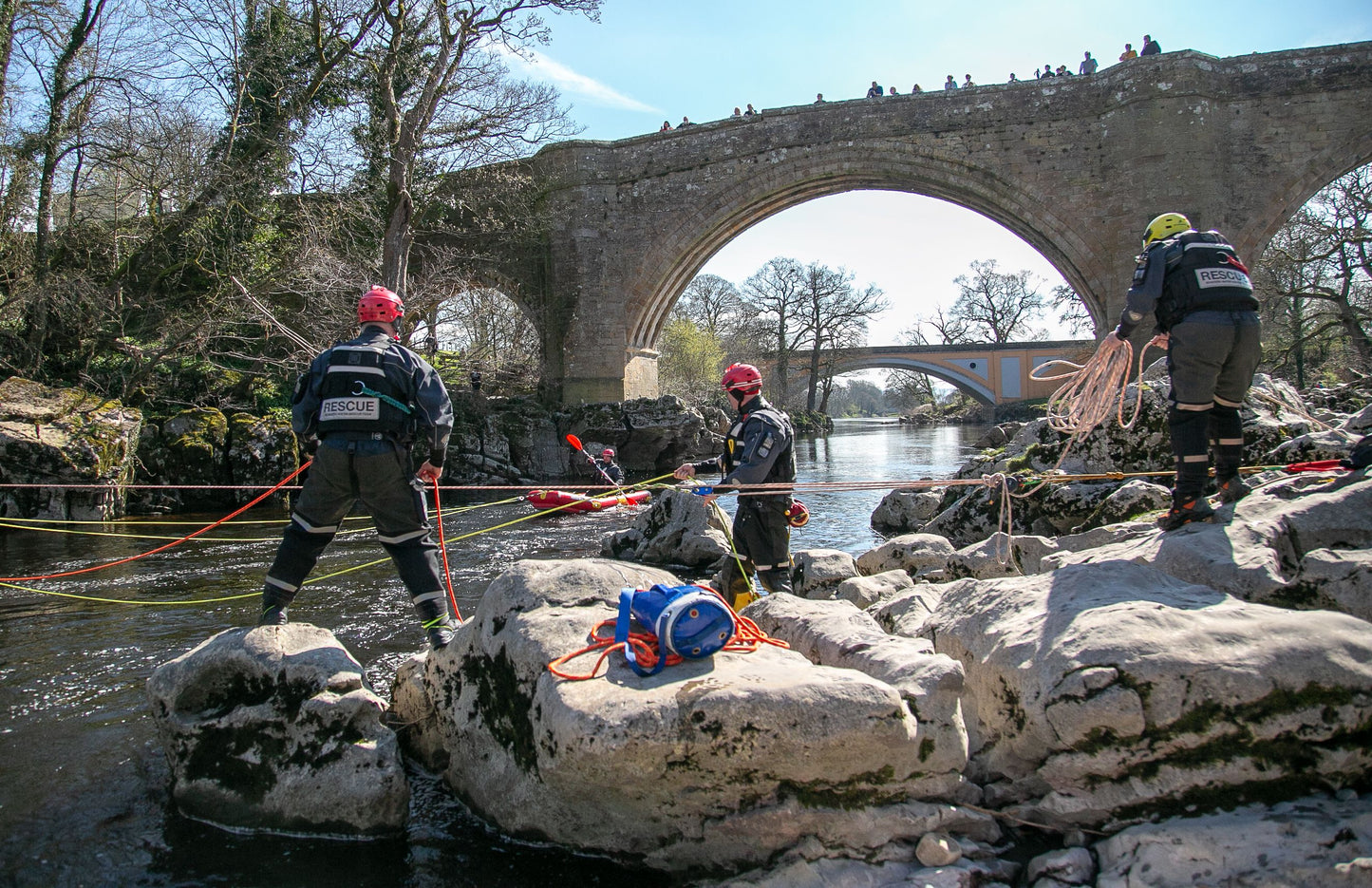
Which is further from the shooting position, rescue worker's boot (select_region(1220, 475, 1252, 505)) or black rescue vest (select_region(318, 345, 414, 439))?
rescue worker's boot (select_region(1220, 475, 1252, 505))

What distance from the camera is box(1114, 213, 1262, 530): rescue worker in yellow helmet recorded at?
3.83m

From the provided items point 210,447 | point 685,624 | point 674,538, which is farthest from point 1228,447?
point 210,447

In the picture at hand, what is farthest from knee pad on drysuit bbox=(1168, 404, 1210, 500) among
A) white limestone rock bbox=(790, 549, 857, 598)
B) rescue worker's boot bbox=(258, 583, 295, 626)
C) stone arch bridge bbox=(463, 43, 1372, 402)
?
stone arch bridge bbox=(463, 43, 1372, 402)

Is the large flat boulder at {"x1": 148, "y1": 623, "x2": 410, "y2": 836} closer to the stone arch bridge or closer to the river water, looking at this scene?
the river water

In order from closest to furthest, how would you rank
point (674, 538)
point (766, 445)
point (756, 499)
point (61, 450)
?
point (766, 445) → point (756, 499) → point (674, 538) → point (61, 450)

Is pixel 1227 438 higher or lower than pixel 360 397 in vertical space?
lower

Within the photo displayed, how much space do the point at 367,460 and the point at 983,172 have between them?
61.1ft

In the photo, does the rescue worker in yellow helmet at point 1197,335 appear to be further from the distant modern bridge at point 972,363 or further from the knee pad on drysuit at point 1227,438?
the distant modern bridge at point 972,363

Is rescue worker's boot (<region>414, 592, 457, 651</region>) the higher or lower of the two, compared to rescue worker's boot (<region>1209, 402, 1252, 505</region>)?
lower

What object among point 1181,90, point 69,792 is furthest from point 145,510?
point 1181,90

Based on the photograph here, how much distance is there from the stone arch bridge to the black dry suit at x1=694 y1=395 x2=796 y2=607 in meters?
15.8

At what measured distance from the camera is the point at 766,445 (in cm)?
497

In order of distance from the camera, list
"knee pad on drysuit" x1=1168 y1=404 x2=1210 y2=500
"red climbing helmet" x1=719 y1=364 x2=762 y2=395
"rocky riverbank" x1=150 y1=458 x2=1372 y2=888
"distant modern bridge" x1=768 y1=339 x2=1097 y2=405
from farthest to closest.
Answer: "distant modern bridge" x1=768 y1=339 x2=1097 y2=405
"red climbing helmet" x1=719 y1=364 x2=762 y2=395
"knee pad on drysuit" x1=1168 y1=404 x2=1210 y2=500
"rocky riverbank" x1=150 y1=458 x2=1372 y2=888

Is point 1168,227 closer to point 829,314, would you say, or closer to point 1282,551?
point 1282,551
